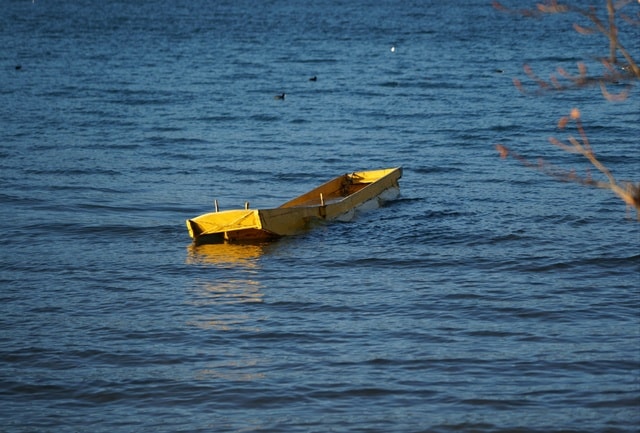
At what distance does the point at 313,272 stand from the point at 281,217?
216 centimetres

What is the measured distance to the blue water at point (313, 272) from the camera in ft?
41.9

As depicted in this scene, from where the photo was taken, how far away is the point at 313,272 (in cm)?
1869

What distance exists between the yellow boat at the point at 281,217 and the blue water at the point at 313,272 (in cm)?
31

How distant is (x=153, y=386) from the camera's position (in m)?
13.3

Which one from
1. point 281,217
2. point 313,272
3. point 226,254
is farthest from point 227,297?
point 281,217

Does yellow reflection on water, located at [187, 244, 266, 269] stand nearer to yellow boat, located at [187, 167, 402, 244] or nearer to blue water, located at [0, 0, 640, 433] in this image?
Result: blue water, located at [0, 0, 640, 433]

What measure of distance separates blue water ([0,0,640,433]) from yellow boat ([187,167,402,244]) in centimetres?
31

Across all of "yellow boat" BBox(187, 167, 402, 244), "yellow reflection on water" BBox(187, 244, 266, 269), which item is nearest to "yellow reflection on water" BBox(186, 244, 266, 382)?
"yellow reflection on water" BBox(187, 244, 266, 269)

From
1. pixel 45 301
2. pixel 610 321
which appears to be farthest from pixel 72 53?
pixel 610 321

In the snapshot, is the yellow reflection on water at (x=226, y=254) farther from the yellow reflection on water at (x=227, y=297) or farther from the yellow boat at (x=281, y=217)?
the yellow boat at (x=281, y=217)

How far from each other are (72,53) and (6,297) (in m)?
46.8

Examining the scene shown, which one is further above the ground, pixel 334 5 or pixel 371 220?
pixel 334 5

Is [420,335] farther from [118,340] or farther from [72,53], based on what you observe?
[72,53]

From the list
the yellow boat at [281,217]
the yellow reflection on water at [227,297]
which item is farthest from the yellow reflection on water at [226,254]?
the yellow boat at [281,217]
